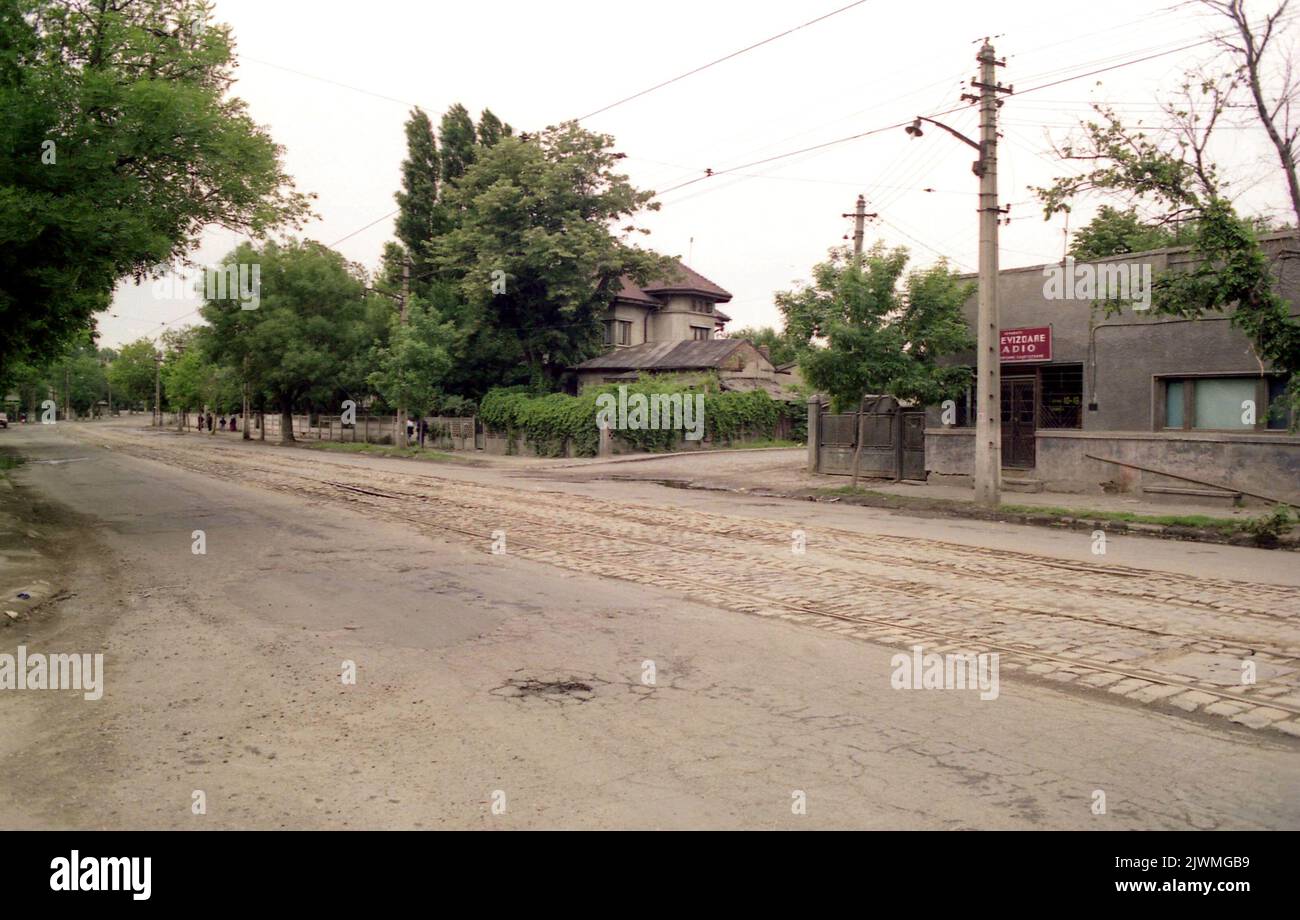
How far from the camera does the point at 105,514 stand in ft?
59.3

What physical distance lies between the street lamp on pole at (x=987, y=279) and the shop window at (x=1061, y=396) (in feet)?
13.7

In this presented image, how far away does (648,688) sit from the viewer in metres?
6.49

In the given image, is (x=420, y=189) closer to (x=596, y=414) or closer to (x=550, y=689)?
(x=596, y=414)

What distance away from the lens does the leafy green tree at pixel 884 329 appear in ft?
71.8

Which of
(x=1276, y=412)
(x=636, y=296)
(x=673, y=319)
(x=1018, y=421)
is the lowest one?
(x=1018, y=421)

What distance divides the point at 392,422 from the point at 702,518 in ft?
128

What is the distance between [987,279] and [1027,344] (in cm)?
415

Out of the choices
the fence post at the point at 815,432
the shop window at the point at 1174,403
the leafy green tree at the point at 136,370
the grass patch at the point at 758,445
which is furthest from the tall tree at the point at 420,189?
the leafy green tree at the point at 136,370

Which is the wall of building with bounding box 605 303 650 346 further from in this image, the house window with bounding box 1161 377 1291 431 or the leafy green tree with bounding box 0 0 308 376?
the house window with bounding box 1161 377 1291 431

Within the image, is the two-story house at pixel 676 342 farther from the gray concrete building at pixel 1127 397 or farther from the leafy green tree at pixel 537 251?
the gray concrete building at pixel 1127 397

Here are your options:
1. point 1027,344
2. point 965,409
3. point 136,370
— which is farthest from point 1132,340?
point 136,370

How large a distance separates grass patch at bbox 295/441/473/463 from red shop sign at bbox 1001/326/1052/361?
21.9 metres

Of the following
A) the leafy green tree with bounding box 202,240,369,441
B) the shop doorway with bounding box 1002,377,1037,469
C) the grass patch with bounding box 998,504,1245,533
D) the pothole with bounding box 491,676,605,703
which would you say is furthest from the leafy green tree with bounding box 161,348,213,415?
the pothole with bounding box 491,676,605,703

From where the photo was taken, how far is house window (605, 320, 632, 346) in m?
57.9
